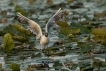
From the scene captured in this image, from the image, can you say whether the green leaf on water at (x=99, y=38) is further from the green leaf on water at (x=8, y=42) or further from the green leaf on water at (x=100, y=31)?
the green leaf on water at (x=8, y=42)

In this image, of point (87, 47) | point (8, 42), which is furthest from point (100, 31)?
point (8, 42)

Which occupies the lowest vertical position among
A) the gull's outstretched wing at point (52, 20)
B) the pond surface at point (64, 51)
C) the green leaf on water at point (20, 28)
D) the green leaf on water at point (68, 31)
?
the pond surface at point (64, 51)

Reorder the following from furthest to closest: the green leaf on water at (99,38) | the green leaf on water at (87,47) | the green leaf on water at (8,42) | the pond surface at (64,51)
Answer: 1. the green leaf on water at (99,38)
2. the green leaf on water at (8,42)
3. the green leaf on water at (87,47)
4. the pond surface at (64,51)

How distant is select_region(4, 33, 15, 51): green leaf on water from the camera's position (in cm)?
806

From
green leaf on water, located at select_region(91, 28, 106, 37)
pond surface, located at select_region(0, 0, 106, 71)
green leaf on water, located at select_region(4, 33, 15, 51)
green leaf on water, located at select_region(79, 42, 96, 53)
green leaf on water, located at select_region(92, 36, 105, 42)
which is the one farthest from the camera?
green leaf on water, located at select_region(92, 36, 105, 42)

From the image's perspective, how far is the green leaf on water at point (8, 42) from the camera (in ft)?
26.4

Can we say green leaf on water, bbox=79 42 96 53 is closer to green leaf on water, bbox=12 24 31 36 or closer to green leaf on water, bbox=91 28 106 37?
green leaf on water, bbox=91 28 106 37

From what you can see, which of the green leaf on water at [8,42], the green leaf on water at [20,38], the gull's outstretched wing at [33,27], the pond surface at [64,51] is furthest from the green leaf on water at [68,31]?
the green leaf on water at [8,42]

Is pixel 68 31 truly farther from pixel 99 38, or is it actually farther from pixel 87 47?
pixel 87 47

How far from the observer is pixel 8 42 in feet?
27.0

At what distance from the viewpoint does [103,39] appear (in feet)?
28.9

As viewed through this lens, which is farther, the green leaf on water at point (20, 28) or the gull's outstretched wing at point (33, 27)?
the green leaf on water at point (20, 28)

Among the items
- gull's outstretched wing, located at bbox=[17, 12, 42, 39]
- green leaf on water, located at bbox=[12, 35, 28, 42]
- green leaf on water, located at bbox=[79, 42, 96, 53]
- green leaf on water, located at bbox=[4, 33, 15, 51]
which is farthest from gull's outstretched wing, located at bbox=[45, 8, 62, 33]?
green leaf on water, located at bbox=[79, 42, 96, 53]

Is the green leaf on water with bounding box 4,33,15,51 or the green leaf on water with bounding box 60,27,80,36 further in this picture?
the green leaf on water with bounding box 60,27,80,36
